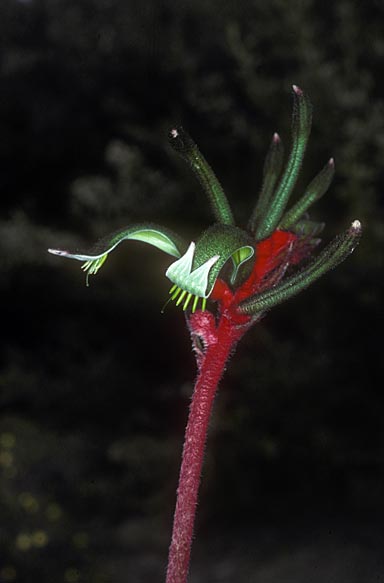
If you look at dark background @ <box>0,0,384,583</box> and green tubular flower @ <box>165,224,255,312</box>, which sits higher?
green tubular flower @ <box>165,224,255,312</box>

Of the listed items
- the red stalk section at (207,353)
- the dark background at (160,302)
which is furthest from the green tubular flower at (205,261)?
the dark background at (160,302)

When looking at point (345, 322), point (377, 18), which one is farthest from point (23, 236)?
point (377, 18)

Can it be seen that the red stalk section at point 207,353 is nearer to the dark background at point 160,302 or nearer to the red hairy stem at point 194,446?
the red hairy stem at point 194,446

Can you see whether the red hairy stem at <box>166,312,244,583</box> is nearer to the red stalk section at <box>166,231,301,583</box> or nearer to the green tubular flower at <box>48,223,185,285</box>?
the red stalk section at <box>166,231,301,583</box>

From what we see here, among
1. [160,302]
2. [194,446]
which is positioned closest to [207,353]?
[194,446]

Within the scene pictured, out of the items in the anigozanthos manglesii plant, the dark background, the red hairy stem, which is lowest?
the dark background

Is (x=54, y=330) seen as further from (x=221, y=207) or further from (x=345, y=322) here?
(x=221, y=207)

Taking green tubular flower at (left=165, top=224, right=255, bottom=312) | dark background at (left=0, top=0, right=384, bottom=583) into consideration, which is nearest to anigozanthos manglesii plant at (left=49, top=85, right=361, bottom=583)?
green tubular flower at (left=165, top=224, right=255, bottom=312)
